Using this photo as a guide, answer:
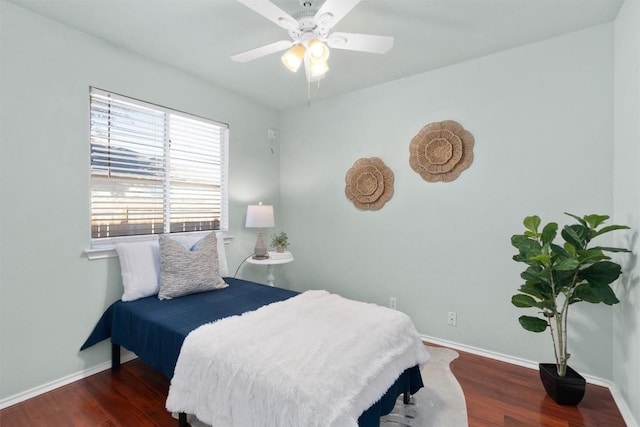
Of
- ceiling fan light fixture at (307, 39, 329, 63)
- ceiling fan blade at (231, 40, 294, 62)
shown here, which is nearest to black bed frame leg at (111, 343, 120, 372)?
ceiling fan blade at (231, 40, 294, 62)

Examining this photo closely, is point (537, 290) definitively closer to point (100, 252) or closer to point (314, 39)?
point (314, 39)

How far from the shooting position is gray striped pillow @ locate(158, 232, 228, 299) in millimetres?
2365

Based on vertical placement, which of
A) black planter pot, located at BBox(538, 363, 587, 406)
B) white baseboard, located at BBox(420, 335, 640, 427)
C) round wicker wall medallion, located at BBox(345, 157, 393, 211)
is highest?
round wicker wall medallion, located at BBox(345, 157, 393, 211)

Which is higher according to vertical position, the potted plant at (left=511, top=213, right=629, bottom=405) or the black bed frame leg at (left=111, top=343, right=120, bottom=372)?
the potted plant at (left=511, top=213, right=629, bottom=405)

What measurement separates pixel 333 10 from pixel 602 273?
2221 millimetres

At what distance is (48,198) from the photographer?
6.85 ft

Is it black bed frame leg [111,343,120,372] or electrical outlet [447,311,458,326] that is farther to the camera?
electrical outlet [447,311,458,326]

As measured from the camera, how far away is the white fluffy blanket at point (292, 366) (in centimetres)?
122

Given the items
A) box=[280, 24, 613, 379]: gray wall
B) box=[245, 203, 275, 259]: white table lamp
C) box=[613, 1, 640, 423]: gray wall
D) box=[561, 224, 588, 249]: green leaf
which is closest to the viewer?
box=[613, 1, 640, 423]: gray wall

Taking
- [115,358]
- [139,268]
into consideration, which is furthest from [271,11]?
[115,358]

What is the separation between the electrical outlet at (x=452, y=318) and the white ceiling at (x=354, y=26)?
227 cm

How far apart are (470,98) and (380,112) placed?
858 mm

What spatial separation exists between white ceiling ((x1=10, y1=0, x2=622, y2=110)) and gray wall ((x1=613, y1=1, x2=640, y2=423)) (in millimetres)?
297

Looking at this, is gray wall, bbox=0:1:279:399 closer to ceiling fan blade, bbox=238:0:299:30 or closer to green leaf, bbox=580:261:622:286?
ceiling fan blade, bbox=238:0:299:30
